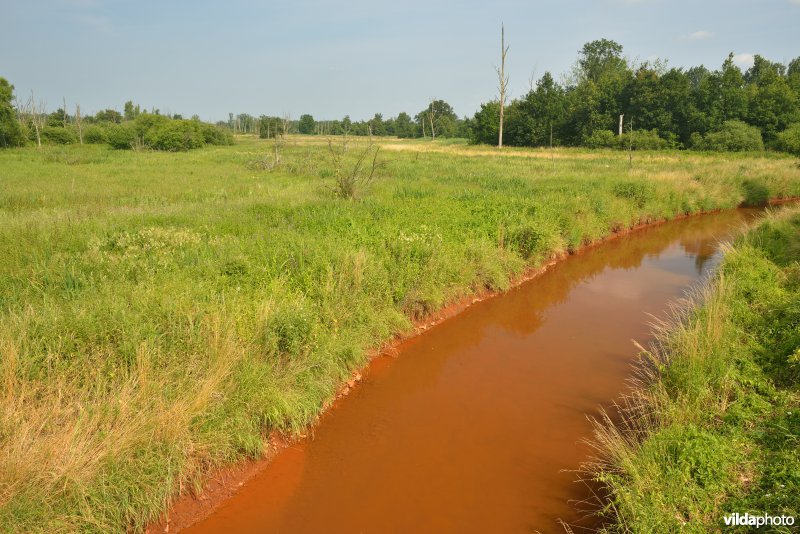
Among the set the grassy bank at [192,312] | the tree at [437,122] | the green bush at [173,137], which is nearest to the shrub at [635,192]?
the grassy bank at [192,312]

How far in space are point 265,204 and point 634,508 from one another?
31.7 feet

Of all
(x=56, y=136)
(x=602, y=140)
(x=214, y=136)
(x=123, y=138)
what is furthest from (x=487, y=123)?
(x=56, y=136)

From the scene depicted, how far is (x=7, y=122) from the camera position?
1355 inches

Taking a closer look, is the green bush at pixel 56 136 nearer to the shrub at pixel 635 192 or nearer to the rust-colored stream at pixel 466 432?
the shrub at pixel 635 192

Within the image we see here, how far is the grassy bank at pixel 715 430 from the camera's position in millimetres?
3387

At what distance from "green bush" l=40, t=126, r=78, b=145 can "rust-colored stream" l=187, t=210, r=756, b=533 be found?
48377 mm

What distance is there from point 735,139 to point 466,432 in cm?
3763

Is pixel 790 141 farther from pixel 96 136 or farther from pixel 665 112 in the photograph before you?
pixel 96 136

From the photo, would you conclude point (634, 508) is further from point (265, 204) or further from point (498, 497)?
point (265, 204)

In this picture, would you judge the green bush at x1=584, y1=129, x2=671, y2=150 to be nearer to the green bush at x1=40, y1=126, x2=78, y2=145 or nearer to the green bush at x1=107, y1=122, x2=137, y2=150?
the green bush at x1=107, y1=122, x2=137, y2=150

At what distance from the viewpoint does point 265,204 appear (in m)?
11.1

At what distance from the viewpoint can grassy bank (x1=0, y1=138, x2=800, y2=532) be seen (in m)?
3.60

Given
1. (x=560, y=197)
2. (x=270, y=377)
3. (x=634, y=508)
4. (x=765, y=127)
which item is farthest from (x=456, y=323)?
(x=765, y=127)

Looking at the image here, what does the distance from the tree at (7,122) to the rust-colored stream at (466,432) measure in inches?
1594
